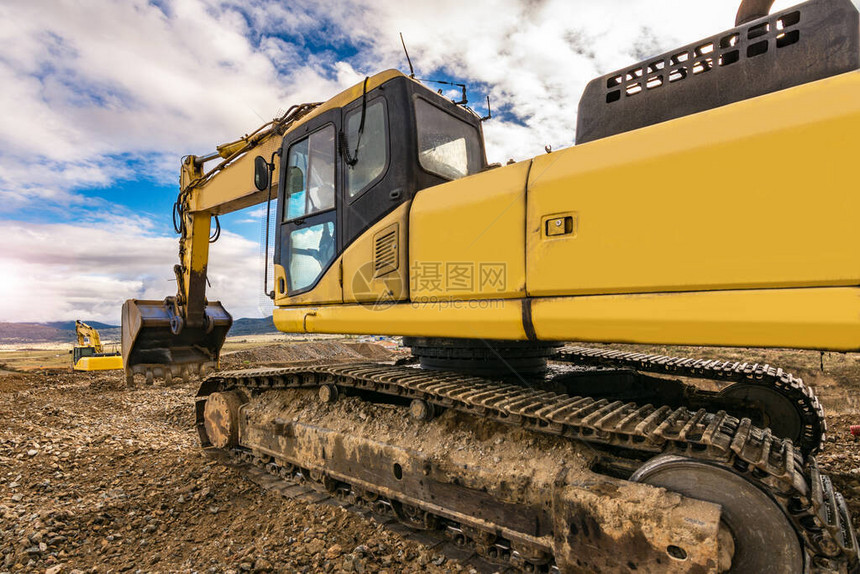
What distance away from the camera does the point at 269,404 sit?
3.90 meters

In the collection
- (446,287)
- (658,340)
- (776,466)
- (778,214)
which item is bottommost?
(776,466)

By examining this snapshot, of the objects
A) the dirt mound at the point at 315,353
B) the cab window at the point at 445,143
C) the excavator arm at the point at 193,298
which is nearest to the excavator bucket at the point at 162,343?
the excavator arm at the point at 193,298

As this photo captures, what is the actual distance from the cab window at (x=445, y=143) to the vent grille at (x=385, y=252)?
59 centimetres

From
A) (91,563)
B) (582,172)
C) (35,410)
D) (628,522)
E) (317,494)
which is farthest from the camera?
(35,410)

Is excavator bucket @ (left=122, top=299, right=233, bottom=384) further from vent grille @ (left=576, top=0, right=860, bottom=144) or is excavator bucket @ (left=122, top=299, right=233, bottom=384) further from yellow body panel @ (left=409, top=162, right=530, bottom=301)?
vent grille @ (left=576, top=0, right=860, bottom=144)

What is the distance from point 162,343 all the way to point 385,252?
5.96 meters

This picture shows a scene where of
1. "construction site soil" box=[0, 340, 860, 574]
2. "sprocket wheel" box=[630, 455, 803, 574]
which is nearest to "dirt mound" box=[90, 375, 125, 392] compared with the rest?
"construction site soil" box=[0, 340, 860, 574]

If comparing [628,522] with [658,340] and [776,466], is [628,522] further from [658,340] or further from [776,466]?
[658,340]

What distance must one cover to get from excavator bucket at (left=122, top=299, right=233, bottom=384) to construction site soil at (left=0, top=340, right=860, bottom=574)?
1197 millimetres

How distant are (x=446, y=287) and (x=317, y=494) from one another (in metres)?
1.97

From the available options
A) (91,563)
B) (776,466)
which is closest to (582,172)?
(776,466)

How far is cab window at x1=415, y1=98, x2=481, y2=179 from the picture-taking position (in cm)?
337

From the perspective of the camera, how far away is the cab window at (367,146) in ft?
10.8

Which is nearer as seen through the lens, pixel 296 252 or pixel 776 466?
pixel 776 466
